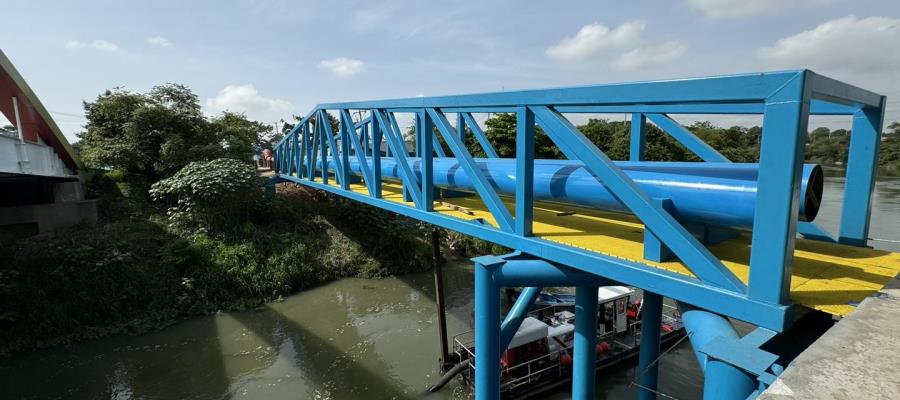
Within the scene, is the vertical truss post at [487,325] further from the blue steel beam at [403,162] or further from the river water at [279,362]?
the river water at [279,362]

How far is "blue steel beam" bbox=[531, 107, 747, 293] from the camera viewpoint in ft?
9.41

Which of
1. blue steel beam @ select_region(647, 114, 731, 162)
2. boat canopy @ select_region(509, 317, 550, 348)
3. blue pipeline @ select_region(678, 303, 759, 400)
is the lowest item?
boat canopy @ select_region(509, 317, 550, 348)

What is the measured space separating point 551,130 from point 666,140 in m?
31.6

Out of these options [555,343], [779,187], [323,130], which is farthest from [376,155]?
[779,187]

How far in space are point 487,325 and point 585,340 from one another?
1.89 meters

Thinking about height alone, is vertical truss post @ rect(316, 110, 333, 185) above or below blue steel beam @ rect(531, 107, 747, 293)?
above

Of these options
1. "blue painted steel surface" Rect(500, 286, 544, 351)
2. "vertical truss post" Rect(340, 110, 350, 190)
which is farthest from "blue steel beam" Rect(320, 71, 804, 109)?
"vertical truss post" Rect(340, 110, 350, 190)

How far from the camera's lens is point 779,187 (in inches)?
94.0

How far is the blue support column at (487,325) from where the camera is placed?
14.8 feet

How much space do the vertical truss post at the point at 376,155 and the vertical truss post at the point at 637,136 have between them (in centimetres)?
435

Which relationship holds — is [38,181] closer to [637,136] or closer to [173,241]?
[173,241]

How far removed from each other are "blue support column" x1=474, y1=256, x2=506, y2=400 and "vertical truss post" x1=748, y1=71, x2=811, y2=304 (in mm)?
2434

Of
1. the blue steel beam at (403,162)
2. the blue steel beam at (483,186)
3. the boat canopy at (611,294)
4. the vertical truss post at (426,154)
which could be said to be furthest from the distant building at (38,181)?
the boat canopy at (611,294)

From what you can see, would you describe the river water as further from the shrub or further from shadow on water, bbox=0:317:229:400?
the shrub
